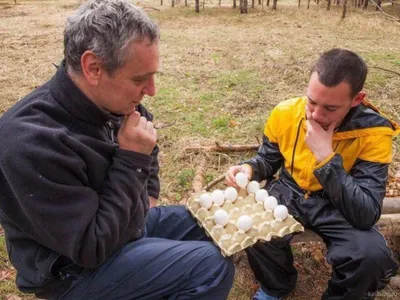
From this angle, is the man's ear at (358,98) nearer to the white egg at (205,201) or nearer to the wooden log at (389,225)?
the wooden log at (389,225)

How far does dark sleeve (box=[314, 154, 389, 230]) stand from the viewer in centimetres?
224

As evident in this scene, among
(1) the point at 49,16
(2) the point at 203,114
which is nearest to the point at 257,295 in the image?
(2) the point at 203,114

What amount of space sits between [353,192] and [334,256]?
377 millimetres

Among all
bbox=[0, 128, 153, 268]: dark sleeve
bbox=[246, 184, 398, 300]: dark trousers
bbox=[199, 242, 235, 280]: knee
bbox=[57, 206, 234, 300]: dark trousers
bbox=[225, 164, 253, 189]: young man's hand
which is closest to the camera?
bbox=[0, 128, 153, 268]: dark sleeve

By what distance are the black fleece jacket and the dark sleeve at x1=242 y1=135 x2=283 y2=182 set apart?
1.10m

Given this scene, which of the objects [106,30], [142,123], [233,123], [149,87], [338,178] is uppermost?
[106,30]

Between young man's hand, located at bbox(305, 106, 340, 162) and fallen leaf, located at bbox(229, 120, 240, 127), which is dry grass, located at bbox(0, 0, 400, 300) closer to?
fallen leaf, located at bbox(229, 120, 240, 127)

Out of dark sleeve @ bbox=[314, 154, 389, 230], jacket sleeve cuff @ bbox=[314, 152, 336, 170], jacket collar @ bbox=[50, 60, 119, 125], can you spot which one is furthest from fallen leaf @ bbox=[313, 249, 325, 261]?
jacket collar @ bbox=[50, 60, 119, 125]

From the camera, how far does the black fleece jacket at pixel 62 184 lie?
1547mm

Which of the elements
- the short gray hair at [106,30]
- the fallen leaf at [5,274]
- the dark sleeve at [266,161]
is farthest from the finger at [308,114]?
the fallen leaf at [5,274]

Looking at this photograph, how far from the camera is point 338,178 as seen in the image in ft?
7.41

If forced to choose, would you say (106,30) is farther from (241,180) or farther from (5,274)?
(5,274)

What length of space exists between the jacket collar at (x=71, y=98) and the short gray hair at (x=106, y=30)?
8 cm

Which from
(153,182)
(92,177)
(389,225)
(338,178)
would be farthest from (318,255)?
(92,177)
